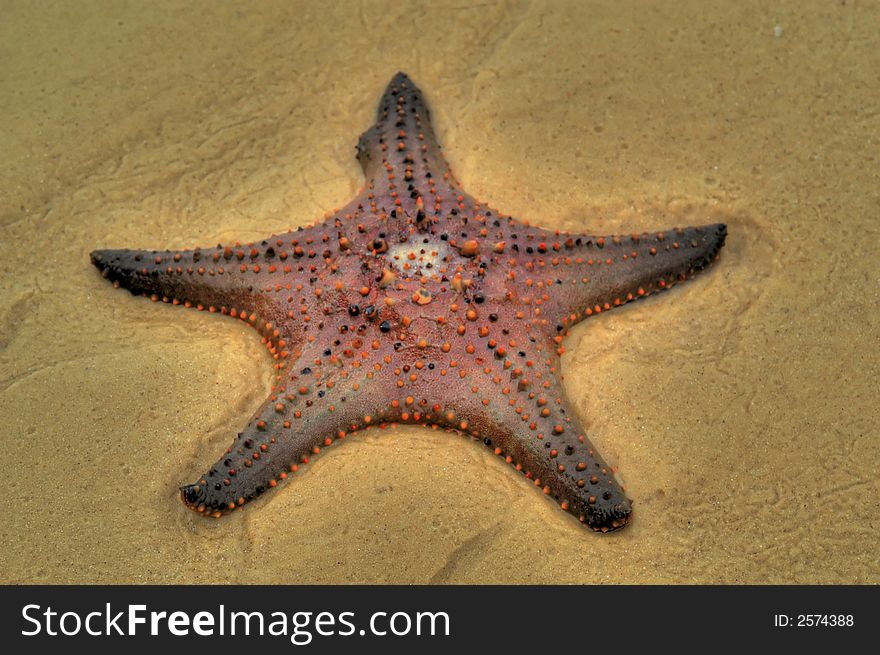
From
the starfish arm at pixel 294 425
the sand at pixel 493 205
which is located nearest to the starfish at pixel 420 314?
the starfish arm at pixel 294 425

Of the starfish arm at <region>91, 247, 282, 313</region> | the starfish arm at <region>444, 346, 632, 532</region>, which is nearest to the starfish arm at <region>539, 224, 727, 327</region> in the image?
the starfish arm at <region>444, 346, 632, 532</region>

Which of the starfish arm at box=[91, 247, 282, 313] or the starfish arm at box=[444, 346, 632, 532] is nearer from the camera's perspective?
the starfish arm at box=[444, 346, 632, 532]

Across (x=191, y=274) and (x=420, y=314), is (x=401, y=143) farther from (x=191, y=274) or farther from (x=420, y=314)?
(x=191, y=274)

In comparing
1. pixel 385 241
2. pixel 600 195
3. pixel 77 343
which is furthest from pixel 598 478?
pixel 77 343

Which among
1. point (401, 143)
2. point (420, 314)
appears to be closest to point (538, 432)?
point (420, 314)

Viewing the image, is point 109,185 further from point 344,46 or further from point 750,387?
point 750,387

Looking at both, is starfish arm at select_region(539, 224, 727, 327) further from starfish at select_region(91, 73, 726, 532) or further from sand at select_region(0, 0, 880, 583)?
sand at select_region(0, 0, 880, 583)
